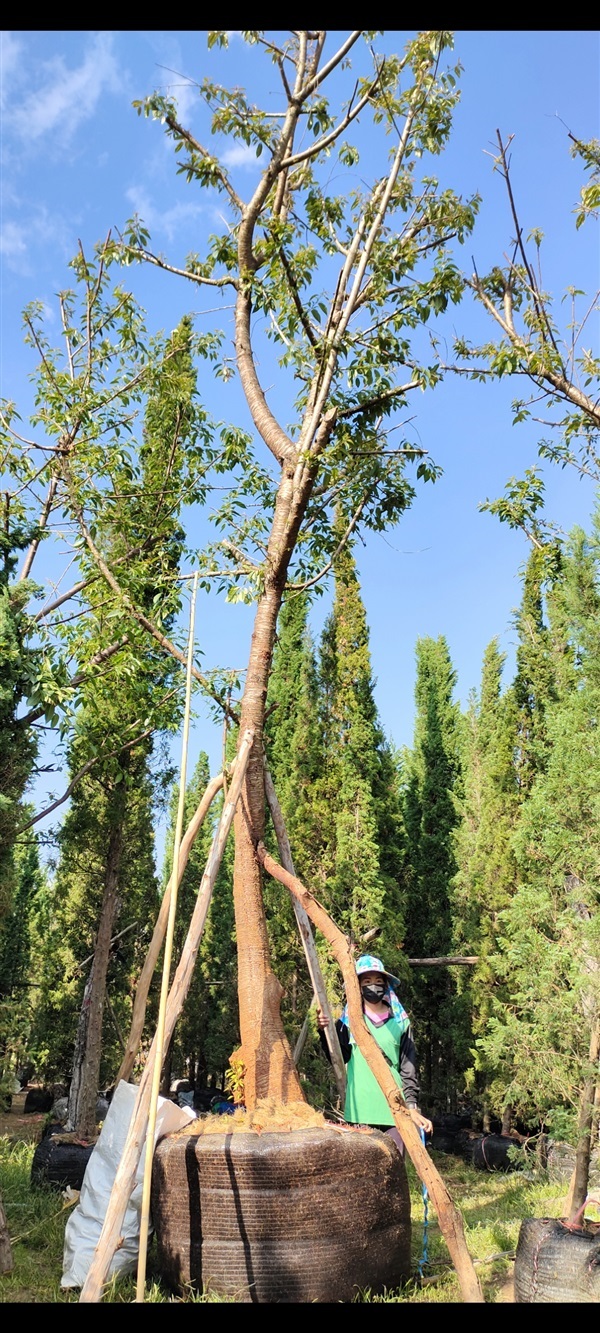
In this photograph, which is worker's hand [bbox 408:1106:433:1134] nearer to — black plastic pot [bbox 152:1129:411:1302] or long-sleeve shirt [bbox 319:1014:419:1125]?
black plastic pot [bbox 152:1129:411:1302]

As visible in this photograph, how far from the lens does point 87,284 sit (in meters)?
7.28

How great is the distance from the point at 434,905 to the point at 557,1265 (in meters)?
10.6

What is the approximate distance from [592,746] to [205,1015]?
39.2 ft

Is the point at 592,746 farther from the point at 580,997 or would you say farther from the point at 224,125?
the point at 224,125

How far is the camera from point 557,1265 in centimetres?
407

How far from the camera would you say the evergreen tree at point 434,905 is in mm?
14116

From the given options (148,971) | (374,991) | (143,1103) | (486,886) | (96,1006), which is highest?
(486,886)

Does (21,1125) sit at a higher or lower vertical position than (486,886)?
lower

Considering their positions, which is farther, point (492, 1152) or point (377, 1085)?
point (492, 1152)

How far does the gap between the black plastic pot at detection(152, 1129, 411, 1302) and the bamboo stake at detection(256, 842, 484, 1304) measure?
283mm

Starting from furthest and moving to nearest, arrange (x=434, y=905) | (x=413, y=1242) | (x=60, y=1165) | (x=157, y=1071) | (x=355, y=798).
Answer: (x=434, y=905), (x=355, y=798), (x=60, y=1165), (x=413, y=1242), (x=157, y=1071)

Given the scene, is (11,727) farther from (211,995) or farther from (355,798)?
(211,995)

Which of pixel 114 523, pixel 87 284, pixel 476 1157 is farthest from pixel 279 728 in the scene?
pixel 87 284

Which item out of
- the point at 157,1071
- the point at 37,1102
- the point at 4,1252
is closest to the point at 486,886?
the point at 37,1102
